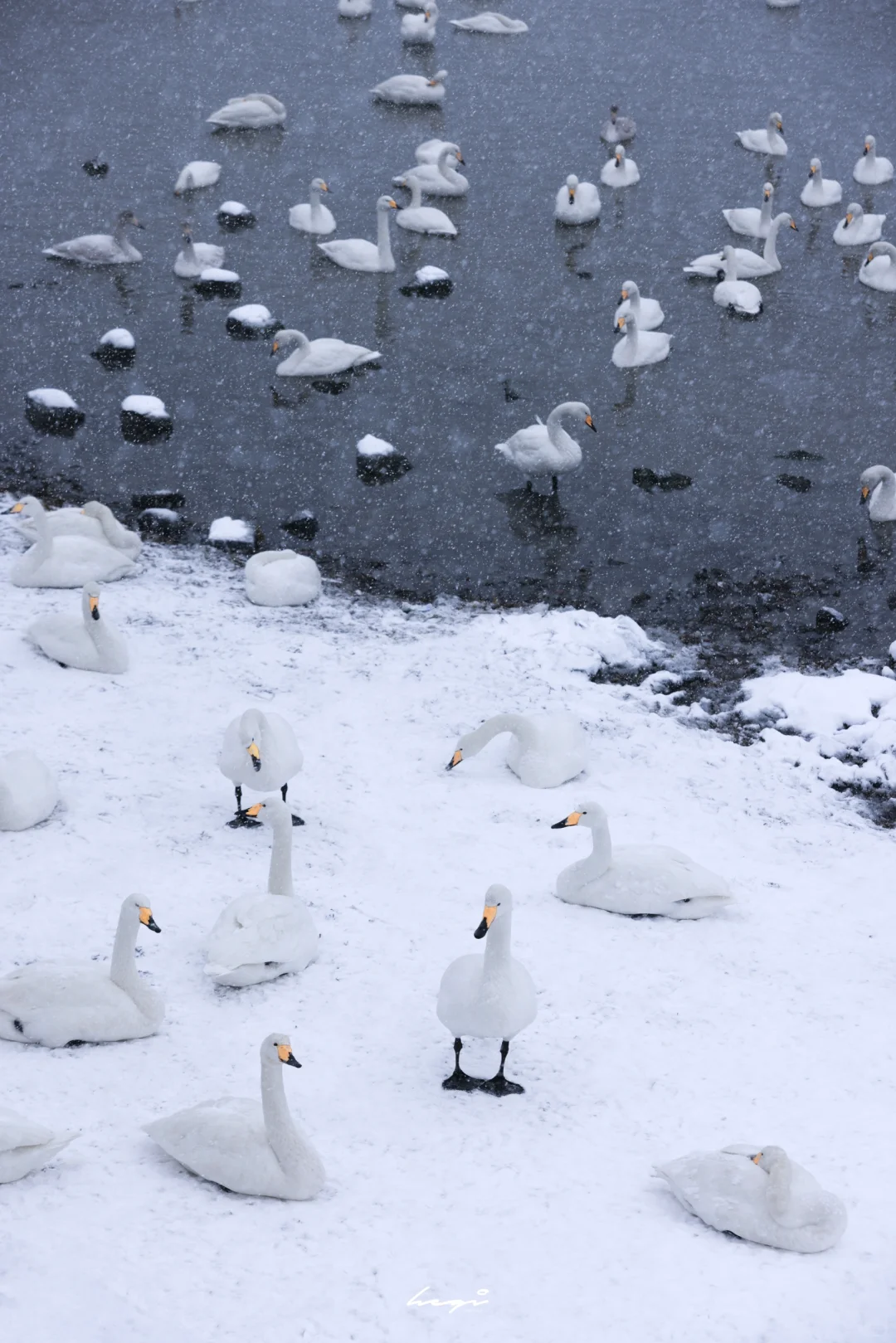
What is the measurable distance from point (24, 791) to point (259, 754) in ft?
6.22

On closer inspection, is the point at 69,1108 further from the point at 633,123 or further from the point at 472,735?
the point at 633,123

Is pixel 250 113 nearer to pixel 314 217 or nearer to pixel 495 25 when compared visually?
pixel 314 217

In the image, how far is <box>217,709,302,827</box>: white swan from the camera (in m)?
12.1

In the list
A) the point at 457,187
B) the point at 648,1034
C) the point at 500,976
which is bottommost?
the point at 648,1034

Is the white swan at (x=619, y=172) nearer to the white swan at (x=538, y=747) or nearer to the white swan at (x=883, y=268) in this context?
the white swan at (x=883, y=268)

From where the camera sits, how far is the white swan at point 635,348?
21500 mm

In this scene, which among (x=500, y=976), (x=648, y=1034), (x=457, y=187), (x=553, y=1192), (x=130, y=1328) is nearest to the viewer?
(x=130, y=1328)

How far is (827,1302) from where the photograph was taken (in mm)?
7879

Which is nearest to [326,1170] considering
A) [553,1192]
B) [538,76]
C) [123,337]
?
[553,1192]

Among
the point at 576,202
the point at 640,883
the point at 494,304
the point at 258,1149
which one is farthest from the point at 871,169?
the point at 258,1149

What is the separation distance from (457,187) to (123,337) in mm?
7524

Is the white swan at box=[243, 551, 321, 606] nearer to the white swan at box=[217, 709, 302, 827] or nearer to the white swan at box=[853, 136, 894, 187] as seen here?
the white swan at box=[217, 709, 302, 827]

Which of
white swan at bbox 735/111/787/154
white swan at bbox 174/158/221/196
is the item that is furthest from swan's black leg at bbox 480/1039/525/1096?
white swan at bbox 735/111/787/154

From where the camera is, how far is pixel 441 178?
26.1 metres
